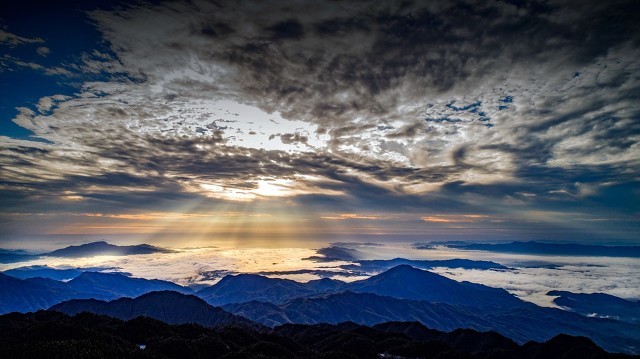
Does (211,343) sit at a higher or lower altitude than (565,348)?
higher

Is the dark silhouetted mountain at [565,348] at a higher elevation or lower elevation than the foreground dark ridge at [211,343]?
lower

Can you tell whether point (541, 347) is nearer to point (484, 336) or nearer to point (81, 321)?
point (484, 336)

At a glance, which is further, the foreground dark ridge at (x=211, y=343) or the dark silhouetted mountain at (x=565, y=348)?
the dark silhouetted mountain at (x=565, y=348)

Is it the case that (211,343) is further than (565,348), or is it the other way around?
(565,348)

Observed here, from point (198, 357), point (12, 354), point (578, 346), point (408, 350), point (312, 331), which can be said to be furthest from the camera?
point (312, 331)

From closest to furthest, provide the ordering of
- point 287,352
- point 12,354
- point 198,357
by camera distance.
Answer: point 12,354
point 198,357
point 287,352

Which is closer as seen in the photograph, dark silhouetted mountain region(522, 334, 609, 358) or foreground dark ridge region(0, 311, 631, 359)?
foreground dark ridge region(0, 311, 631, 359)

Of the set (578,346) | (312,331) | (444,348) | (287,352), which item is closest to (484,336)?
(578,346)

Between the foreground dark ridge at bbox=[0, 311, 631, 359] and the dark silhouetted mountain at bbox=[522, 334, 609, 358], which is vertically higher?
the foreground dark ridge at bbox=[0, 311, 631, 359]
